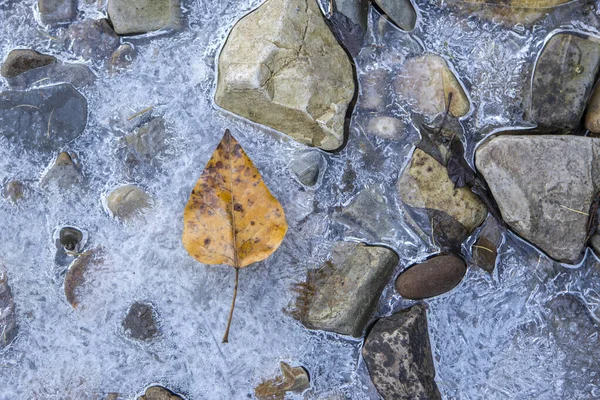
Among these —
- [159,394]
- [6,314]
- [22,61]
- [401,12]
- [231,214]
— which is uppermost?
[401,12]

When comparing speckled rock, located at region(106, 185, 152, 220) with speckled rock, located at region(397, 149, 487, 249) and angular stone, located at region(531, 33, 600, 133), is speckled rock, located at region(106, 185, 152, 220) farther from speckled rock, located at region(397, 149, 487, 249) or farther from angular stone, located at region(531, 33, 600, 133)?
angular stone, located at region(531, 33, 600, 133)

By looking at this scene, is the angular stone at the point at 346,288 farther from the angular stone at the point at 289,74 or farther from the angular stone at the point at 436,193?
the angular stone at the point at 289,74

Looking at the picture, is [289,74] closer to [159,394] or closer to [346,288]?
[346,288]

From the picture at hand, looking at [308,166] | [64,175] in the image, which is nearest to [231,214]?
[308,166]

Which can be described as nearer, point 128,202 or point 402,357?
point 402,357

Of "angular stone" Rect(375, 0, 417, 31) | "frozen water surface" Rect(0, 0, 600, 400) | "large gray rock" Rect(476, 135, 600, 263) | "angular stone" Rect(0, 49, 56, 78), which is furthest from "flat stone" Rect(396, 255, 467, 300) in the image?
"angular stone" Rect(0, 49, 56, 78)

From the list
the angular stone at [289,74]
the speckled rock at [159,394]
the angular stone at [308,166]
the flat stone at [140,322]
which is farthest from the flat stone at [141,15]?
the speckled rock at [159,394]

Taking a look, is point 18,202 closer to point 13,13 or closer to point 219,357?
point 13,13
